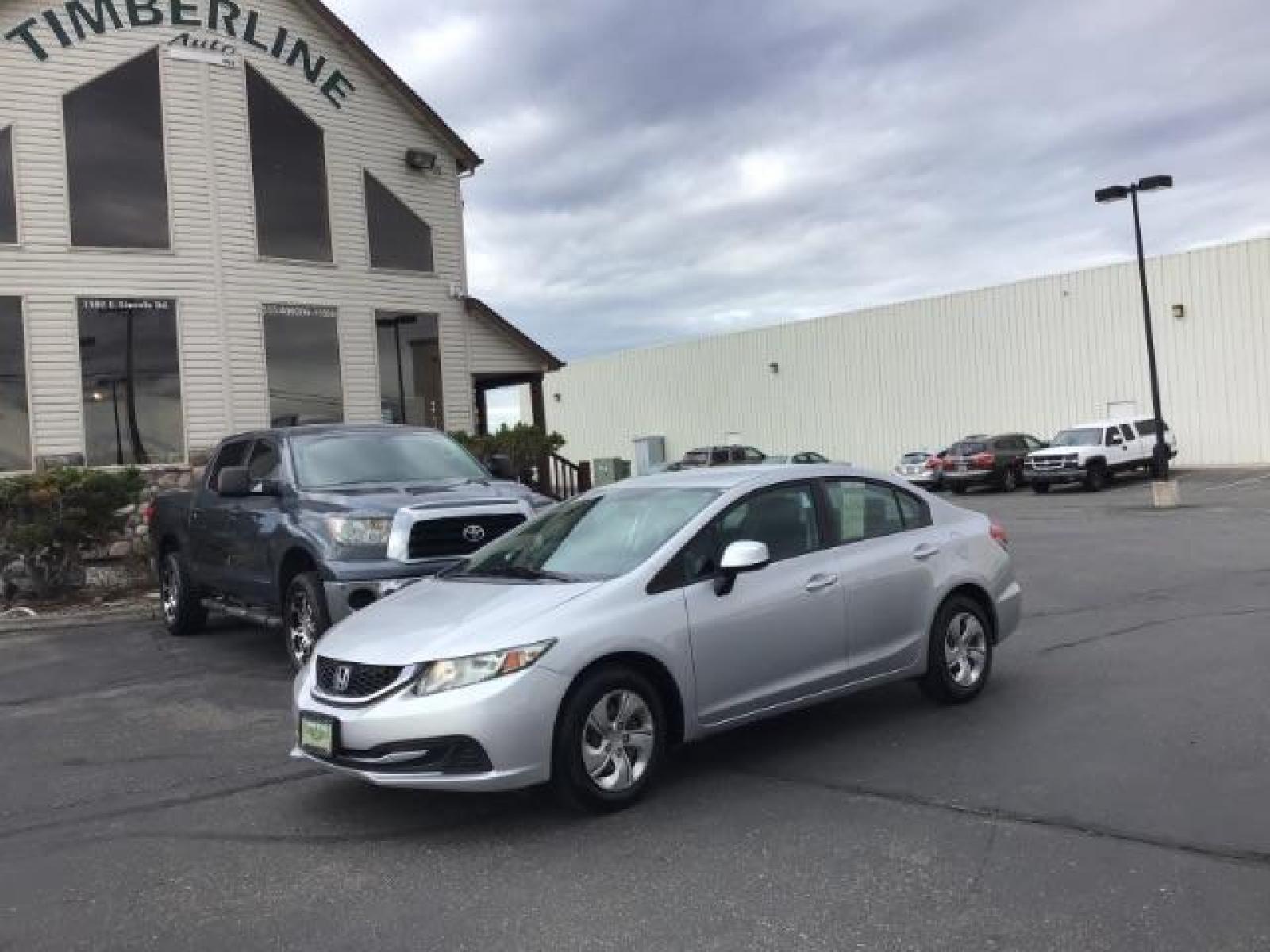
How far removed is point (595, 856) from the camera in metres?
4.71

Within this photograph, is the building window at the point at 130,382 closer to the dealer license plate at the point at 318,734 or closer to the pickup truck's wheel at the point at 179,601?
the pickup truck's wheel at the point at 179,601

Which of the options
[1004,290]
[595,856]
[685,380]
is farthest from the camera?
[685,380]

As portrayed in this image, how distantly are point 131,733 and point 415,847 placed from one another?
3.26 metres

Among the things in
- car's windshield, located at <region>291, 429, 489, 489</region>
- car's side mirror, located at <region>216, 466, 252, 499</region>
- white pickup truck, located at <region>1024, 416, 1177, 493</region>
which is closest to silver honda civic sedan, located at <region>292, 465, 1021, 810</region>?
car's windshield, located at <region>291, 429, 489, 489</region>

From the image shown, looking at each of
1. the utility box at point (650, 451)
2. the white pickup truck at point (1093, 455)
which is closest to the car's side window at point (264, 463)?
the white pickup truck at point (1093, 455)

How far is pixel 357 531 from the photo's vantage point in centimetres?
857

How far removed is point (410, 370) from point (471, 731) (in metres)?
15.4

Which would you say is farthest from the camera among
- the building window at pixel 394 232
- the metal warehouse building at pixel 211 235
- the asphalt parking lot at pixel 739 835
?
the building window at pixel 394 232

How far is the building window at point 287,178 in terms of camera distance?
60.0 ft

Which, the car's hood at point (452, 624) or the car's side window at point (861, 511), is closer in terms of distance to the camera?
the car's hood at point (452, 624)

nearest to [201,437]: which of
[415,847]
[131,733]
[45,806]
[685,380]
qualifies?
[131,733]

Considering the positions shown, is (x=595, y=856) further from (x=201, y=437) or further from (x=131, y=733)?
(x=201, y=437)

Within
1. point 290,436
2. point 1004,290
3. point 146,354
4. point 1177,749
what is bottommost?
point 1177,749

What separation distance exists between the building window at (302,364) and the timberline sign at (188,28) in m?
3.60
